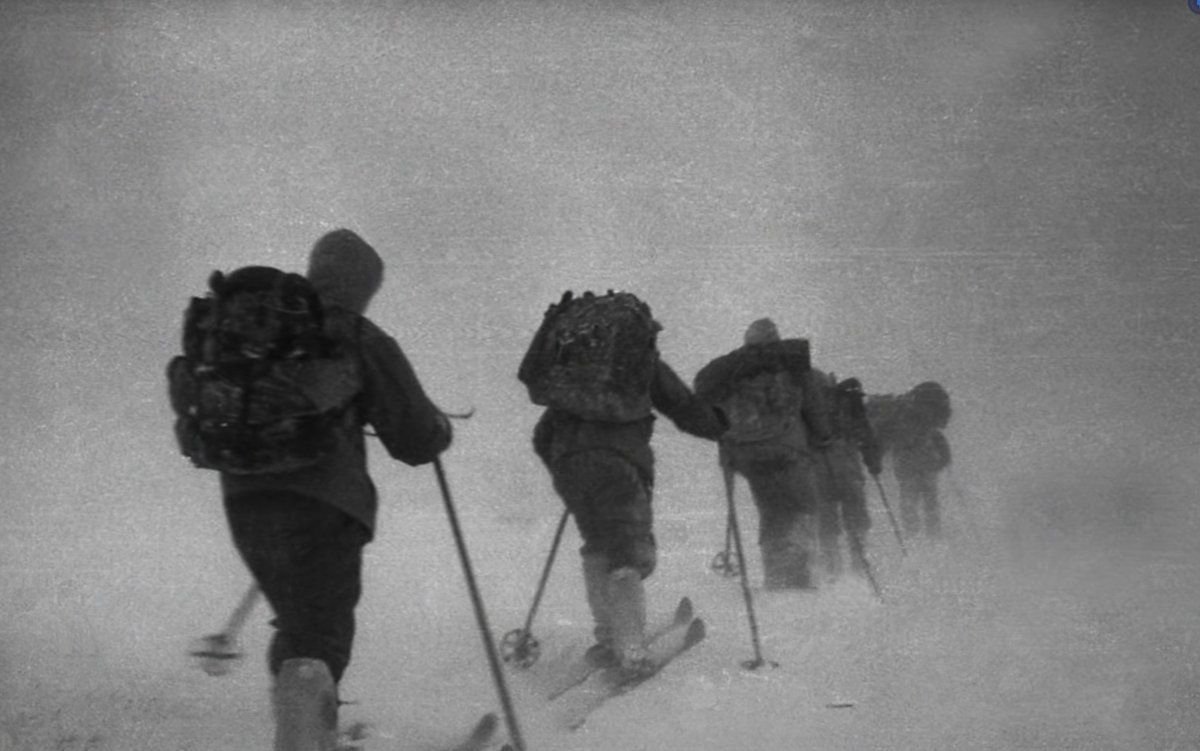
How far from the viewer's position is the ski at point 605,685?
12.3ft

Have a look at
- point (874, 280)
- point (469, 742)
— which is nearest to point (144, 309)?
point (469, 742)

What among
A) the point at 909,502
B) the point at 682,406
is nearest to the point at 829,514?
the point at 909,502

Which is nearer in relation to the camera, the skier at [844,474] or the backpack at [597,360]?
the backpack at [597,360]

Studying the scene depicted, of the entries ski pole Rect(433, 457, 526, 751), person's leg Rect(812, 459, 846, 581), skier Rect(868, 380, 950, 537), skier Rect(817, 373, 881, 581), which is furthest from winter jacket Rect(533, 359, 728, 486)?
skier Rect(868, 380, 950, 537)

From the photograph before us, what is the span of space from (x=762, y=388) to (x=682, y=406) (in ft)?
7.66

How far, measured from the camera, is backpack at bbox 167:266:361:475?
2.60 meters

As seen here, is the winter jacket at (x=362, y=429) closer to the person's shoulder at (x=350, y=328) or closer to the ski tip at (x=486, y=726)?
the person's shoulder at (x=350, y=328)

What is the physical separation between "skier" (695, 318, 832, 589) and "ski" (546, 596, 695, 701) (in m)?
1.73

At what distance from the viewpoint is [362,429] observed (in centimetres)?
299

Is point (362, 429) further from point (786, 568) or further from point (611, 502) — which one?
point (786, 568)

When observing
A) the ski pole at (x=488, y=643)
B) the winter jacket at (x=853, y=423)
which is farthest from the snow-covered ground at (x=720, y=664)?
the winter jacket at (x=853, y=423)

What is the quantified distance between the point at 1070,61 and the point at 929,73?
11.5 m

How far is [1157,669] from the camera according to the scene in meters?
4.27

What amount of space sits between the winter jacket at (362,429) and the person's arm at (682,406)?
191cm
